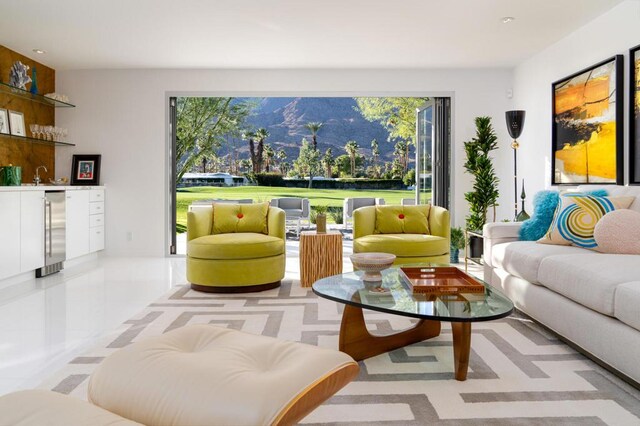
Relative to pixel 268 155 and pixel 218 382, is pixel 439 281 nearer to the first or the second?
pixel 218 382

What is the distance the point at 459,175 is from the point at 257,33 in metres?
3.17

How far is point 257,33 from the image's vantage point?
491 centimetres

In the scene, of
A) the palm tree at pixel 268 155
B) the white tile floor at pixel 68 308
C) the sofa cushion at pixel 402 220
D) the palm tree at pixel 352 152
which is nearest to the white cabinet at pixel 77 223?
the white tile floor at pixel 68 308

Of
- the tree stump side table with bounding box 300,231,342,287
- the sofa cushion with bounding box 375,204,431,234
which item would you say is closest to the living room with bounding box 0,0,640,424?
the tree stump side table with bounding box 300,231,342,287

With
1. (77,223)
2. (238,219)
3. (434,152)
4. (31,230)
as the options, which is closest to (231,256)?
(238,219)

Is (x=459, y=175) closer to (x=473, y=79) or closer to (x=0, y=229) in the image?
(x=473, y=79)

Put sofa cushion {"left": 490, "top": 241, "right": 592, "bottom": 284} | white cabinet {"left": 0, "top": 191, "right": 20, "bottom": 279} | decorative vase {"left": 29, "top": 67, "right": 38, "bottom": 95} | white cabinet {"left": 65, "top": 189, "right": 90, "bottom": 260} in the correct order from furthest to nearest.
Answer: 1. decorative vase {"left": 29, "top": 67, "right": 38, "bottom": 95}
2. white cabinet {"left": 65, "top": 189, "right": 90, "bottom": 260}
3. white cabinet {"left": 0, "top": 191, "right": 20, "bottom": 279}
4. sofa cushion {"left": 490, "top": 241, "right": 592, "bottom": 284}

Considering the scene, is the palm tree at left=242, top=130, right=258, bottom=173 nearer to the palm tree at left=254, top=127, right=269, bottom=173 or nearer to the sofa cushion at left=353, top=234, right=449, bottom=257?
the palm tree at left=254, top=127, right=269, bottom=173

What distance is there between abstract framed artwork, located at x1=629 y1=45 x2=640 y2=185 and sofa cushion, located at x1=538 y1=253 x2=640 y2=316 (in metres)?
1.28

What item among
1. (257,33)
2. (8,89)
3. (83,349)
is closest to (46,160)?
(8,89)

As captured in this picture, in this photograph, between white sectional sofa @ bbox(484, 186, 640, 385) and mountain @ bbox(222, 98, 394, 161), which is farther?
mountain @ bbox(222, 98, 394, 161)

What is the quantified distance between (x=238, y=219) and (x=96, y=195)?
246cm

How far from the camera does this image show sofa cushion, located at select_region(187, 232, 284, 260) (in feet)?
13.6

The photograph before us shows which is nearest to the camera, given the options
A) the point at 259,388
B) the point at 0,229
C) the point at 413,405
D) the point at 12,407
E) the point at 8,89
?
the point at 12,407
